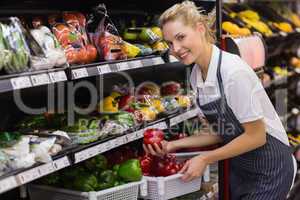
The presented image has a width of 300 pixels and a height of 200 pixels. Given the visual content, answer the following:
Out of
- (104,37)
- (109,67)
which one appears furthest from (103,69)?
(104,37)

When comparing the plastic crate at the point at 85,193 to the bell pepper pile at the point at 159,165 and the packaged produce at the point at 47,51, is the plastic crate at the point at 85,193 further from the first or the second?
the packaged produce at the point at 47,51

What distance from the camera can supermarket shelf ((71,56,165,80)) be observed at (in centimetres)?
203

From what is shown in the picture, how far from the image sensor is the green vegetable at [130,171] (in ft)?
7.74

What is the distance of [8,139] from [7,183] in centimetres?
32

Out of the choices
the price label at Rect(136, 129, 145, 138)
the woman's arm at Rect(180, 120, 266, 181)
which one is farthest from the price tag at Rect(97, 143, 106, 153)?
the woman's arm at Rect(180, 120, 266, 181)

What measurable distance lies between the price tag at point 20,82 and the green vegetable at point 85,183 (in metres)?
0.66

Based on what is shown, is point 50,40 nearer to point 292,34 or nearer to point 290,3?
point 292,34

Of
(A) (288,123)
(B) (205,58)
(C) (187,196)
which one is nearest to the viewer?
(B) (205,58)

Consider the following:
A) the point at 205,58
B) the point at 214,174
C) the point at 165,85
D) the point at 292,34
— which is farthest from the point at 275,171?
the point at 292,34

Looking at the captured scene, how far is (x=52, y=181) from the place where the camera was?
235cm

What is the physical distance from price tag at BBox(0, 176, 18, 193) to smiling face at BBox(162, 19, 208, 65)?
899 millimetres

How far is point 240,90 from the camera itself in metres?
2.12

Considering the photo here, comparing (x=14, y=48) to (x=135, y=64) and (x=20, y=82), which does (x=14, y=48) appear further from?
(x=135, y=64)

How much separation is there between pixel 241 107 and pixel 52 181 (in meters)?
0.99
